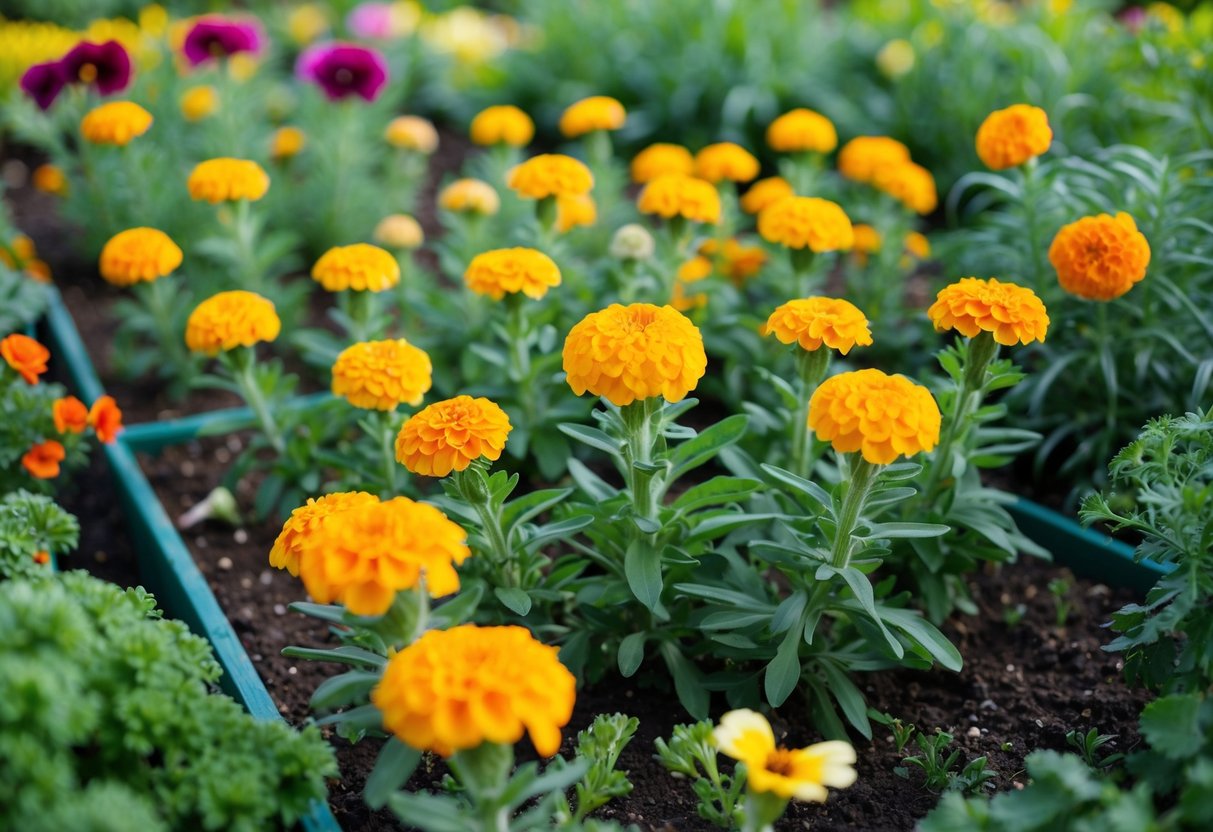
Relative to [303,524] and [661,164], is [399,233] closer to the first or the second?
[661,164]

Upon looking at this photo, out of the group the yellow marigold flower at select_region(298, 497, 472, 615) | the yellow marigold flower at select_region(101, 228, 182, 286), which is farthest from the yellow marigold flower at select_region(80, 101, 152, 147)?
the yellow marigold flower at select_region(298, 497, 472, 615)

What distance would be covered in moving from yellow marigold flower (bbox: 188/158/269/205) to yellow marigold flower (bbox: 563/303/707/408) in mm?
1322

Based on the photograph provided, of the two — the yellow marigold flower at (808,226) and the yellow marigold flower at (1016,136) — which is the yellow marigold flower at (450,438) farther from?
the yellow marigold flower at (1016,136)

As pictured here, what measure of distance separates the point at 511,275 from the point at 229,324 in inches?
24.8

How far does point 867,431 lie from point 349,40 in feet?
16.1

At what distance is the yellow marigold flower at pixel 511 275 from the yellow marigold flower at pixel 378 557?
82cm

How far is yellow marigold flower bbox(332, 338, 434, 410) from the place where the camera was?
206 cm

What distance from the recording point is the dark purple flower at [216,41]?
3.27m

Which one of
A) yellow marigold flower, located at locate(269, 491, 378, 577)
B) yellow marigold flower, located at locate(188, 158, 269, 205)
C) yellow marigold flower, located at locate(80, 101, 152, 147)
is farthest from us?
yellow marigold flower, located at locate(80, 101, 152, 147)

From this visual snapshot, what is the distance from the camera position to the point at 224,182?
267 centimetres

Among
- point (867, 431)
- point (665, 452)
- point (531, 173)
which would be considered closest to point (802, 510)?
point (665, 452)

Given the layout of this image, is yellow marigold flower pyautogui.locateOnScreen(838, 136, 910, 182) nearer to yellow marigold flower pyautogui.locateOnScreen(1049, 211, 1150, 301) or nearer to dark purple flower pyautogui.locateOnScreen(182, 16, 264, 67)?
yellow marigold flower pyautogui.locateOnScreen(1049, 211, 1150, 301)

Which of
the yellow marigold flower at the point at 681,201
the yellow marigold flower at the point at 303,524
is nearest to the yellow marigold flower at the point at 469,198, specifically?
the yellow marigold flower at the point at 681,201

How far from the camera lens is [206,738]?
1571mm
